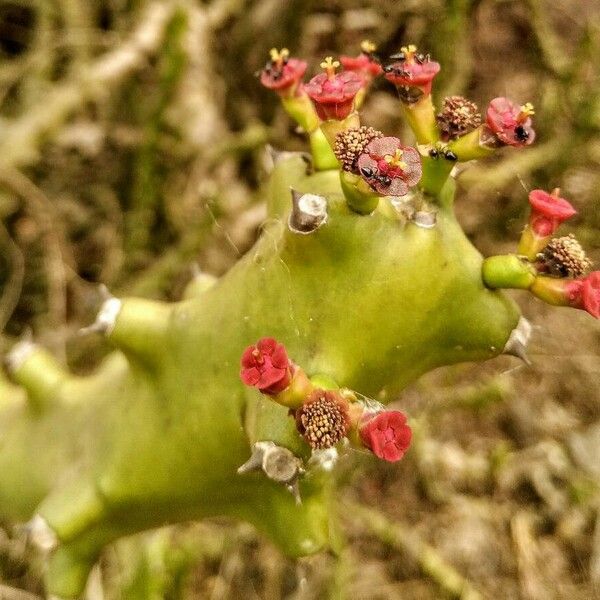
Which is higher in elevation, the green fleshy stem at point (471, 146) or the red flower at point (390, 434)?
the green fleshy stem at point (471, 146)

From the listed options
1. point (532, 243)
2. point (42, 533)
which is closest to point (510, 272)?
point (532, 243)

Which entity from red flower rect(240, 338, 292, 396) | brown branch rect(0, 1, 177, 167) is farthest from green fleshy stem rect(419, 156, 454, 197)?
brown branch rect(0, 1, 177, 167)

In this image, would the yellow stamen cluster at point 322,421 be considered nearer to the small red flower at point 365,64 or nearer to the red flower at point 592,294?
the red flower at point 592,294

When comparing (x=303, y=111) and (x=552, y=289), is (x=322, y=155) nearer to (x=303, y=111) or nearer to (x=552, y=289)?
(x=303, y=111)

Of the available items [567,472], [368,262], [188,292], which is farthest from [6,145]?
[567,472]

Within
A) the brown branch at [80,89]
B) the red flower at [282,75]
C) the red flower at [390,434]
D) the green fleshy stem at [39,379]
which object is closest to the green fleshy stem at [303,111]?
the red flower at [282,75]

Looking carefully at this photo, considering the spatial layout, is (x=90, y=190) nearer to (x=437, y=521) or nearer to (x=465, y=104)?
(x=437, y=521)

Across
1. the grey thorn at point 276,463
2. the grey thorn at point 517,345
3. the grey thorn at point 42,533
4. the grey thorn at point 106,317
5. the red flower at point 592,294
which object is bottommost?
the grey thorn at point 42,533
